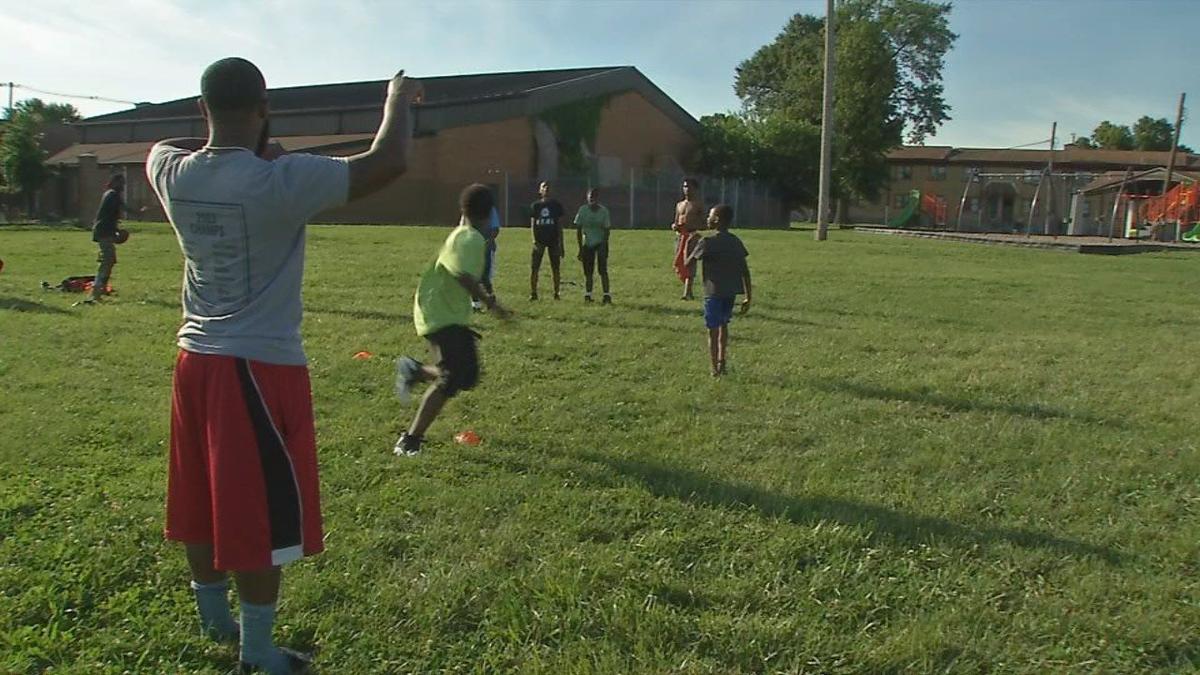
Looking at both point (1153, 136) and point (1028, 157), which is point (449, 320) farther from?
point (1153, 136)

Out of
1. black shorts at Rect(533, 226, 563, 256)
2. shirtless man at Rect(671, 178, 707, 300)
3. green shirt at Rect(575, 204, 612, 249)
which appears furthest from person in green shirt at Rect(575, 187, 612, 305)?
shirtless man at Rect(671, 178, 707, 300)

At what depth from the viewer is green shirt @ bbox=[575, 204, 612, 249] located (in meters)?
12.9

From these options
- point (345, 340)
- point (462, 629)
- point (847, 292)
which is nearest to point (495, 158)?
point (847, 292)

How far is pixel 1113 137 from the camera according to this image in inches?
4158

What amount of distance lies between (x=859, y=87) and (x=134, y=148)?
44.5 metres

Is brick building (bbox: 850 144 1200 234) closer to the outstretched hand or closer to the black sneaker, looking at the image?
the black sneaker

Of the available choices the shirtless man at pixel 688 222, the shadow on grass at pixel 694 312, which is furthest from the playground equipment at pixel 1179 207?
the shadow on grass at pixel 694 312

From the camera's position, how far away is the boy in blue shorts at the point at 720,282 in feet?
26.8

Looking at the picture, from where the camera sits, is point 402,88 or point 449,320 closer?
point 402,88

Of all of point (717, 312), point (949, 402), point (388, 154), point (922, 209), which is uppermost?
point (388, 154)

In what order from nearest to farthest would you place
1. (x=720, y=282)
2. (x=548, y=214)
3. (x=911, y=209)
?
(x=720, y=282)
(x=548, y=214)
(x=911, y=209)

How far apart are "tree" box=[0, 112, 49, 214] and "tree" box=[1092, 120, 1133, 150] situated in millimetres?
102308

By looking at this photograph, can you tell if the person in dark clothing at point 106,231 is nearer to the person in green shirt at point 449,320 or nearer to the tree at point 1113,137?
the person in green shirt at point 449,320

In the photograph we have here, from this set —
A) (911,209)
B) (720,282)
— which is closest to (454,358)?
(720,282)
